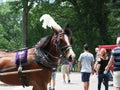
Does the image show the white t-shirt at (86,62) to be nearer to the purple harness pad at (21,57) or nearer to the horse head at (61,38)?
the purple harness pad at (21,57)

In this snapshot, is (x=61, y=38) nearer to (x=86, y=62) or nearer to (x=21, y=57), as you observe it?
(x=21, y=57)

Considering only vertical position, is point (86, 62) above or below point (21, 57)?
below

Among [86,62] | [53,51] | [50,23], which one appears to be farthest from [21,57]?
[86,62]

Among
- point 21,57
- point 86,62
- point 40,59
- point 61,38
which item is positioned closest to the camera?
point 61,38

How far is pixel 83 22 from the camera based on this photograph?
162ft

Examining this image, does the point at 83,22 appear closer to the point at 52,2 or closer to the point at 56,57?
the point at 52,2

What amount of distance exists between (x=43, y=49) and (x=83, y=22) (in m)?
40.9

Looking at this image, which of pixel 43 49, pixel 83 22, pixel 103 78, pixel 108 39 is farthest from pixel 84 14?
pixel 43 49

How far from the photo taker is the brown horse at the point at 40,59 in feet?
27.7

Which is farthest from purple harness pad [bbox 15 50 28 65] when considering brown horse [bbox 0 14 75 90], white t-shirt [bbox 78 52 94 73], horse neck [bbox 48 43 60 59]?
white t-shirt [bbox 78 52 94 73]

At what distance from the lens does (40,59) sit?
339 inches

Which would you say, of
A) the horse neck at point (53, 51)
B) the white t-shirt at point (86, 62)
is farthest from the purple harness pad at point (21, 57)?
the white t-shirt at point (86, 62)

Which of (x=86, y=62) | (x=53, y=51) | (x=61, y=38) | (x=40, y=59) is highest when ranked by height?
(x=61, y=38)

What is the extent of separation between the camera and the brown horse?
845 centimetres
